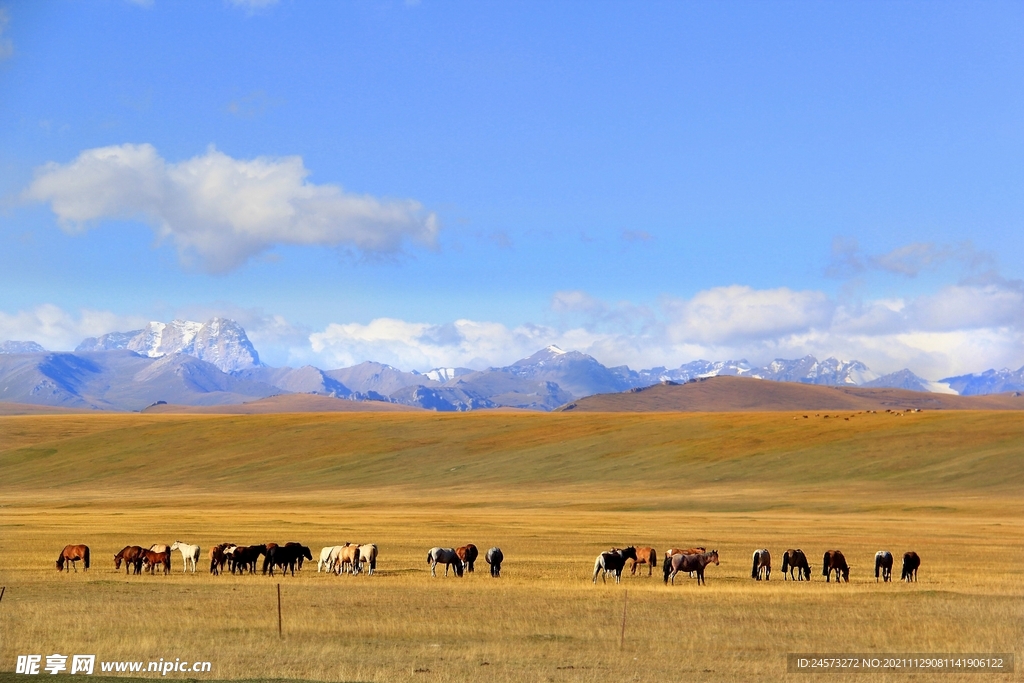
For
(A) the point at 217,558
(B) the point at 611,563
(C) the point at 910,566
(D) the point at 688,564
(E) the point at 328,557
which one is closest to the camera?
(D) the point at 688,564

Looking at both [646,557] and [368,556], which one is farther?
[646,557]

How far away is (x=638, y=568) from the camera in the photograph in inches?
1658

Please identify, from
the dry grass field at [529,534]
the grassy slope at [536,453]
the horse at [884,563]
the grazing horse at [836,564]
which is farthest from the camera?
the grassy slope at [536,453]

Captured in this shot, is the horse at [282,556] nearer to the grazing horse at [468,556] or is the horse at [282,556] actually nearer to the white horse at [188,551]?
the white horse at [188,551]

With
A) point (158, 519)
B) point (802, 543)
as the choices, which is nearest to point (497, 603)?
point (802, 543)

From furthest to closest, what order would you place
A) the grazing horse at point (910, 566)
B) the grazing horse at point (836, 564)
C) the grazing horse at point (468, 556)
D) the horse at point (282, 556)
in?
the grazing horse at point (468, 556), the horse at point (282, 556), the grazing horse at point (836, 564), the grazing horse at point (910, 566)

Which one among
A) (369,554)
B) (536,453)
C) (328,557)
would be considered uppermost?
(536,453)

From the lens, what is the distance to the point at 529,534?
Answer: 57.8 meters

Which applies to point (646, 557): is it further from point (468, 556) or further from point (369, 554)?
point (369, 554)

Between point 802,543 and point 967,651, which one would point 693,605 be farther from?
point 802,543

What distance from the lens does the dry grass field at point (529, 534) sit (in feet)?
74.2

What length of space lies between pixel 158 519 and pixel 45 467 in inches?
3275

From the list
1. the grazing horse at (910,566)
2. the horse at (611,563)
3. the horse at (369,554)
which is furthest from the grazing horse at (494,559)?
the grazing horse at (910,566)

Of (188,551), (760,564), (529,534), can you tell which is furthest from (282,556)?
(529,534)
